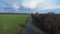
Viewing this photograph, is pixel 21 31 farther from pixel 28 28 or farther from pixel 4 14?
pixel 4 14

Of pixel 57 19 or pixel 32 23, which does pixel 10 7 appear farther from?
pixel 57 19

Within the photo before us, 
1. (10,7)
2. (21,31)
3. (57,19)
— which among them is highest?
(10,7)

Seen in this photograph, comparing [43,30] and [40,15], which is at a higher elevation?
[40,15]

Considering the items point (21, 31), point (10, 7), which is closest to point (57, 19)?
point (21, 31)

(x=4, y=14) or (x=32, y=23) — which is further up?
(x=4, y=14)

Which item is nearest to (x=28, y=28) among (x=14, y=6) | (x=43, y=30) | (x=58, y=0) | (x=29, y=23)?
(x=29, y=23)

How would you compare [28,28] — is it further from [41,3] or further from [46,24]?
[41,3]
